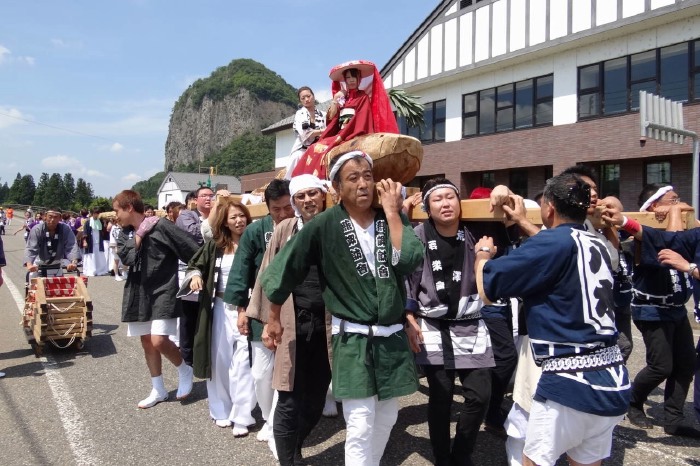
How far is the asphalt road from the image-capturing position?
4035mm

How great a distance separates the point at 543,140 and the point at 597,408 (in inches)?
621

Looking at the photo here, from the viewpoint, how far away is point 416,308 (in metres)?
3.72

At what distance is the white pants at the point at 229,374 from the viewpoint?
15.0ft

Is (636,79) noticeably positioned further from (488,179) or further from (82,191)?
(82,191)

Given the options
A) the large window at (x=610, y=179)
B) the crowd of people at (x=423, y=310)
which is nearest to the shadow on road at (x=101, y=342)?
the crowd of people at (x=423, y=310)

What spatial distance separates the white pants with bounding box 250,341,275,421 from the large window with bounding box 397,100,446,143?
16.9m

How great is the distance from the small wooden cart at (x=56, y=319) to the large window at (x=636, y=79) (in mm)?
14411

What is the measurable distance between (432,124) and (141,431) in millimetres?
17887

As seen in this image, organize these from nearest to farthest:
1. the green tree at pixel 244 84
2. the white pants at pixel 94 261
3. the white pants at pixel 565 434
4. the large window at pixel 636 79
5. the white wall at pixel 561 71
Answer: the white pants at pixel 565 434 < the large window at pixel 636 79 < the white wall at pixel 561 71 < the white pants at pixel 94 261 < the green tree at pixel 244 84

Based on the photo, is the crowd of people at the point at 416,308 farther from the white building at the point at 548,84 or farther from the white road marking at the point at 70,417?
the white building at the point at 548,84

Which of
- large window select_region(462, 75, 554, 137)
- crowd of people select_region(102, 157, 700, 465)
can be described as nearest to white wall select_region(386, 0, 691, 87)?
large window select_region(462, 75, 554, 137)

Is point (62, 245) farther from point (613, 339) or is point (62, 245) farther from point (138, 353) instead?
point (613, 339)

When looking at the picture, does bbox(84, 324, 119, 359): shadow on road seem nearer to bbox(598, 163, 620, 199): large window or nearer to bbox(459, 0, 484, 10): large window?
bbox(598, 163, 620, 199): large window

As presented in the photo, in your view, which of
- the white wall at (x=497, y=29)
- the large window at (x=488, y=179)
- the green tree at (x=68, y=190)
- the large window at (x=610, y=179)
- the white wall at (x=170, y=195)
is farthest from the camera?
the green tree at (x=68, y=190)
